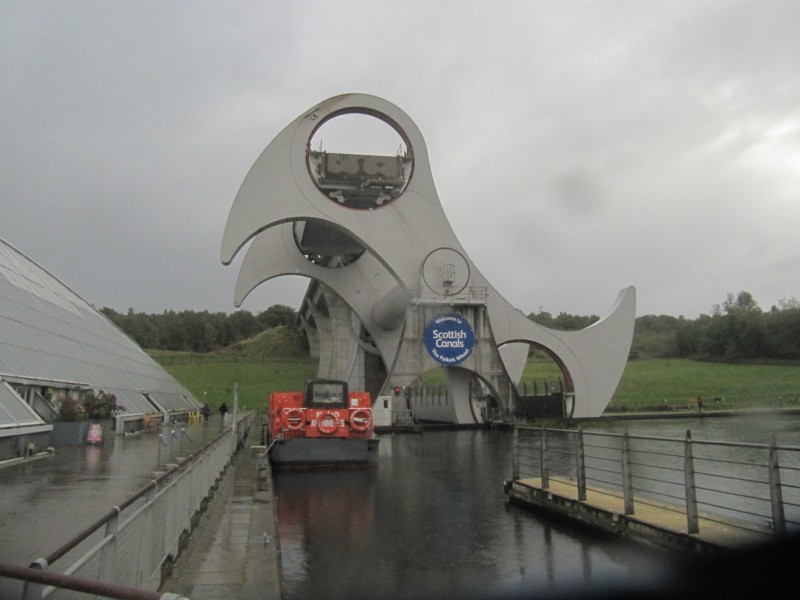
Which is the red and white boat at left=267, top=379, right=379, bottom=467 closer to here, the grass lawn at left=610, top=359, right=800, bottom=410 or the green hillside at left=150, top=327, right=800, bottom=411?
the green hillside at left=150, top=327, right=800, bottom=411

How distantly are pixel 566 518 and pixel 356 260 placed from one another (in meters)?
34.6

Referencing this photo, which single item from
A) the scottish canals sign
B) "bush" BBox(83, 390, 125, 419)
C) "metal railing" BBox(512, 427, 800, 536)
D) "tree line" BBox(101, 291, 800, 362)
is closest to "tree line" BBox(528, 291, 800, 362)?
"tree line" BBox(101, 291, 800, 362)

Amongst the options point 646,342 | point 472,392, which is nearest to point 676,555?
point 472,392

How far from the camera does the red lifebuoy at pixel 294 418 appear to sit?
663 inches

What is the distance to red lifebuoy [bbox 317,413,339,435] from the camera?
1680cm

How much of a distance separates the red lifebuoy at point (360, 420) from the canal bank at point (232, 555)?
21.5 ft

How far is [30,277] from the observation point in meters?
23.2

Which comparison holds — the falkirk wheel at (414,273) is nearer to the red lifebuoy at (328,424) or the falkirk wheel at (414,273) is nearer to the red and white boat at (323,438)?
the red and white boat at (323,438)

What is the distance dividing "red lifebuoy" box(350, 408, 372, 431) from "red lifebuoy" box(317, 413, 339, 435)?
42cm

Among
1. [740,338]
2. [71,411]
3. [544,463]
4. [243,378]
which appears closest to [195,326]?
[243,378]

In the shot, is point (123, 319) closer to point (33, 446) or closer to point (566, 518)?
point (33, 446)

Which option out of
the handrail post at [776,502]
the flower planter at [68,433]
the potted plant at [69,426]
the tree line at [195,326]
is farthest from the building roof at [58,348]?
the tree line at [195,326]

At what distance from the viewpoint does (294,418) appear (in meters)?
16.9

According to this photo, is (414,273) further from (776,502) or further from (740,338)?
(776,502)
